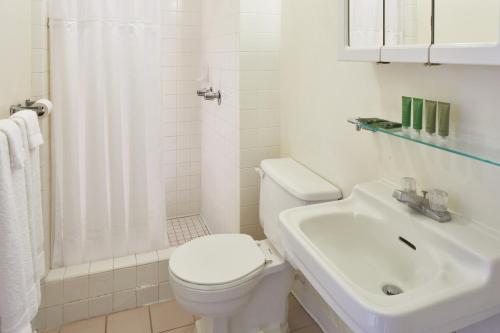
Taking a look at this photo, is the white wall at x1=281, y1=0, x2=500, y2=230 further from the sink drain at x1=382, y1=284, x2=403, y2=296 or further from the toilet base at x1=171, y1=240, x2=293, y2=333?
the toilet base at x1=171, y1=240, x2=293, y2=333

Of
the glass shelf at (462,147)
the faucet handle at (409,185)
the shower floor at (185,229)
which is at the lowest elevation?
the shower floor at (185,229)

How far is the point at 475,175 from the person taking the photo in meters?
1.04

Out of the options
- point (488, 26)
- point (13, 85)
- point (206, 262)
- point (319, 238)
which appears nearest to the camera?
point (488, 26)

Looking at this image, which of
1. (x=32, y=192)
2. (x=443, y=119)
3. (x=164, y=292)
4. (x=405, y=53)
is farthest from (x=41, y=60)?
(x=443, y=119)

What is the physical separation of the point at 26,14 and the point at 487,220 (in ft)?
6.42

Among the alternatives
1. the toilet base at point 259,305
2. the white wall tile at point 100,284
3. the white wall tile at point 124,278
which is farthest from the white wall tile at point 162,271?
the toilet base at point 259,305

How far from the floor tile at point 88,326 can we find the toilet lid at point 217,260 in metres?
0.68

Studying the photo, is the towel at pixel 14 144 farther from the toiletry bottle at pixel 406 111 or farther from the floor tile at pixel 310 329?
the floor tile at pixel 310 329

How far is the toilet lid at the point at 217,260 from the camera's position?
1506mm

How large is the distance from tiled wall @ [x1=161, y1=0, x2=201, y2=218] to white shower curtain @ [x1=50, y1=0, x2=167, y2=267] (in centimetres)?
80

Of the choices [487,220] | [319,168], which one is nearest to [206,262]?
[319,168]

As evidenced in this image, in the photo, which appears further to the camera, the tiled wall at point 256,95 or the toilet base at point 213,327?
the tiled wall at point 256,95

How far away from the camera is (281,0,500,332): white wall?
102 centimetres

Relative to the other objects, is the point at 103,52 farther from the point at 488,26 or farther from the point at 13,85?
the point at 488,26
